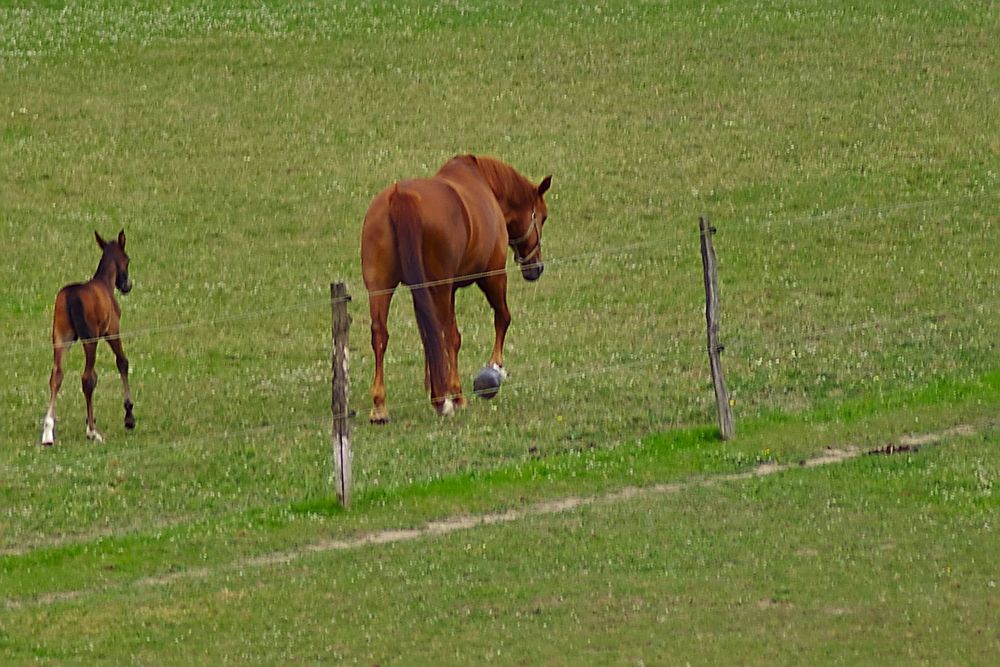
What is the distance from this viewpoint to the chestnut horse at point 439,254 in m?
16.3

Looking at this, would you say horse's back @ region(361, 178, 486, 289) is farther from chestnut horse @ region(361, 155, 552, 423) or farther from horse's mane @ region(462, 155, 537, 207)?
horse's mane @ region(462, 155, 537, 207)

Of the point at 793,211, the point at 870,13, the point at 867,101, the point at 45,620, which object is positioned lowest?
the point at 45,620

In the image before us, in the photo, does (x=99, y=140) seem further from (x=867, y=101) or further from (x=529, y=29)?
(x=867, y=101)

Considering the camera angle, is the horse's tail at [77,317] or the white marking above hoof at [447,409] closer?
the horse's tail at [77,317]

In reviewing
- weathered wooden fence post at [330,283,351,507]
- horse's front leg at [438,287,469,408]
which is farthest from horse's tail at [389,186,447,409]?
weathered wooden fence post at [330,283,351,507]

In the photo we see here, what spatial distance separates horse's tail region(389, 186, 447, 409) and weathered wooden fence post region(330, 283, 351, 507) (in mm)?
2068

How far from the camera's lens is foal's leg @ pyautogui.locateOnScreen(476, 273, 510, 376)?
1838 centimetres

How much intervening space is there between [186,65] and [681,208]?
1260 cm

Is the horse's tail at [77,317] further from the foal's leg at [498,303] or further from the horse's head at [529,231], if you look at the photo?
the horse's head at [529,231]

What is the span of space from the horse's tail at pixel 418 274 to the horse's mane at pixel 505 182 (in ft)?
7.04

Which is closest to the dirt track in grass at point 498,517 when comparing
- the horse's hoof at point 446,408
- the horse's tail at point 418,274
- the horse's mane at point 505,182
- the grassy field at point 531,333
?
the grassy field at point 531,333

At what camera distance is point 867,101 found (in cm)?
3181

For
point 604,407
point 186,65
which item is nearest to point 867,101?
point 186,65

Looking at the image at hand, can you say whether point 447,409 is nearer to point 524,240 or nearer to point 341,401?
point 524,240
